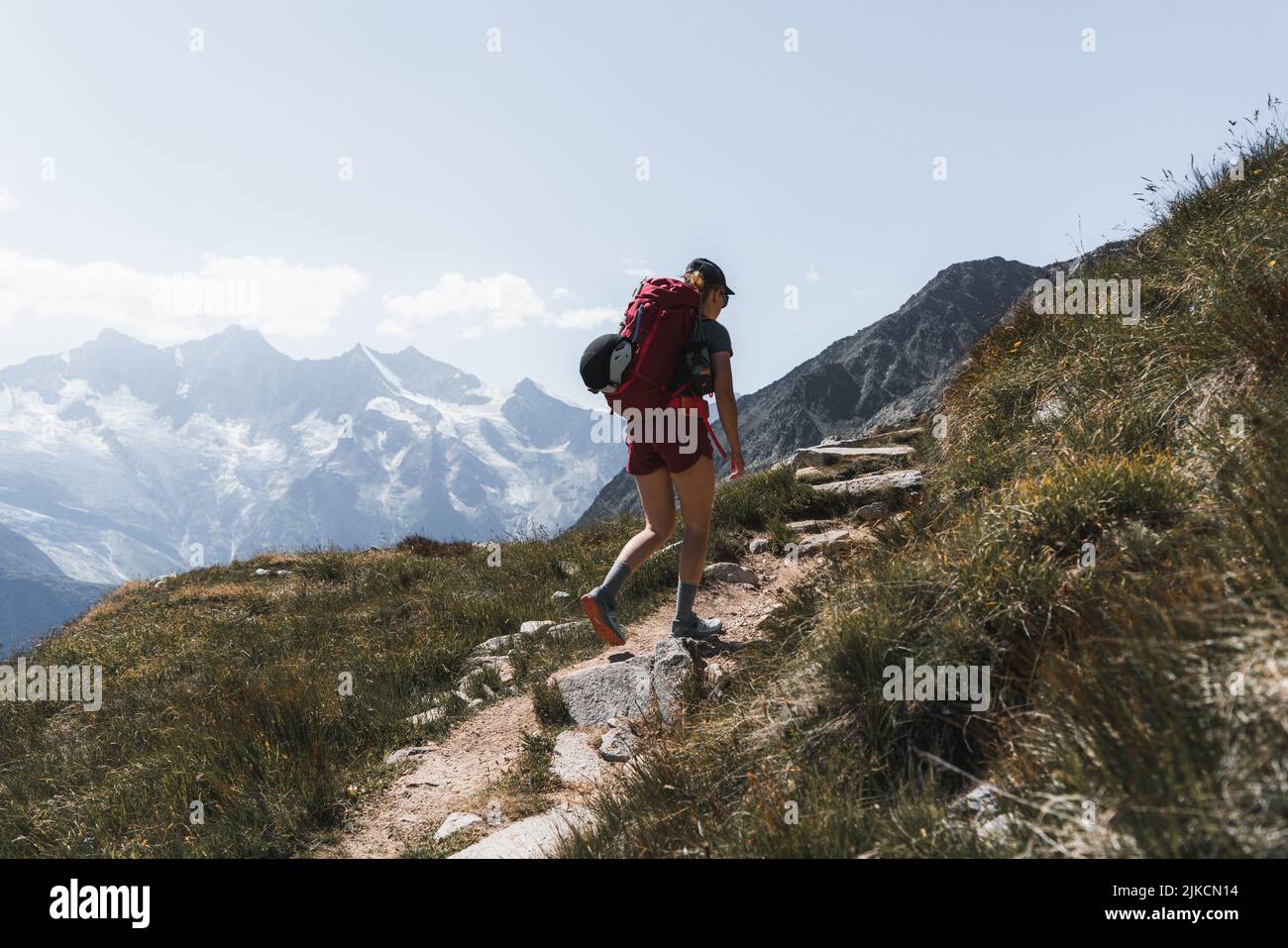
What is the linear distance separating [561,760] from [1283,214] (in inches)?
251

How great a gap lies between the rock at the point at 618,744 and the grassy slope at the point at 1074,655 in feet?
1.38

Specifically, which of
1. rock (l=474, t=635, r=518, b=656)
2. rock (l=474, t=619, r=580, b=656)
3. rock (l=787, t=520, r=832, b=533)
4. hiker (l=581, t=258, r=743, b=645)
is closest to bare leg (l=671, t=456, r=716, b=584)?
hiker (l=581, t=258, r=743, b=645)

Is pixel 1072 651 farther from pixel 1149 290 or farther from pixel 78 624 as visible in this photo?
pixel 78 624

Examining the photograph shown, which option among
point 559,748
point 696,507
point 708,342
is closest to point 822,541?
point 696,507

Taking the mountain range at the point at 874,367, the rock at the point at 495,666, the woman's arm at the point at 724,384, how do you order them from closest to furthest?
1. the woman's arm at the point at 724,384
2. the rock at the point at 495,666
3. the mountain range at the point at 874,367

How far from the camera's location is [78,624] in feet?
41.8

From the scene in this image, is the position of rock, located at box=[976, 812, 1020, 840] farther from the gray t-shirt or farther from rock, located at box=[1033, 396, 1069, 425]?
rock, located at box=[1033, 396, 1069, 425]

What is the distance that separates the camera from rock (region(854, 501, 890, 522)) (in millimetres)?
7392

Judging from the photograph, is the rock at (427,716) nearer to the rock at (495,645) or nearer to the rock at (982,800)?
the rock at (495,645)

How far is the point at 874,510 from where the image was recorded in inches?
296

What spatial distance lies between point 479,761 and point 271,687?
75.3 inches

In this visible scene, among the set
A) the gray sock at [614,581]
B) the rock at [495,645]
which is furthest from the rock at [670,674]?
the rock at [495,645]

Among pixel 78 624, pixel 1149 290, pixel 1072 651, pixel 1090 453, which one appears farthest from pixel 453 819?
pixel 78 624

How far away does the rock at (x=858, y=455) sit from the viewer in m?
9.43
